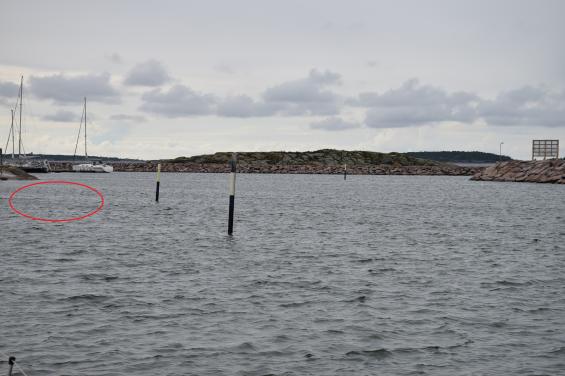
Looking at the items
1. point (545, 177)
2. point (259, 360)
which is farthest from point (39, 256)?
point (545, 177)

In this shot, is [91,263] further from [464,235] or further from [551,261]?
[464,235]

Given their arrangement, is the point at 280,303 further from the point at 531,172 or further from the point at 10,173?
the point at 531,172

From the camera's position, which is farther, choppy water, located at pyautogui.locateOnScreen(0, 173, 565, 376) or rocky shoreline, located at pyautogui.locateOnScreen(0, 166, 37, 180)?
rocky shoreline, located at pyautogui.locateOnScreen(0, 166, 37, 180)

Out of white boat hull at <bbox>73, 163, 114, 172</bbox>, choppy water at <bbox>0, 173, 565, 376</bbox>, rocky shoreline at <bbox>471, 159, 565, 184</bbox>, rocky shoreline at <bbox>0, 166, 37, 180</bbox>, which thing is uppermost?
rocky shoreline at <bbox>471, 159, 565, 184</bbox>

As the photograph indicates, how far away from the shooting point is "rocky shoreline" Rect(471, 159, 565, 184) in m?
131

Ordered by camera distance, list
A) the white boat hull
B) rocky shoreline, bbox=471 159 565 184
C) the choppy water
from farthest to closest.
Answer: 1. the white boat hull
2. rocky shoreline, bbox=471 159 565 184
3. the choppy water

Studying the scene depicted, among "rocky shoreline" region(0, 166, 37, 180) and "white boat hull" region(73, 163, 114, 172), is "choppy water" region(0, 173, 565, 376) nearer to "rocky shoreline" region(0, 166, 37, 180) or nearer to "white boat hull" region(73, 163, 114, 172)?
"rocky shoreline" region(0, 166, 37, 180)

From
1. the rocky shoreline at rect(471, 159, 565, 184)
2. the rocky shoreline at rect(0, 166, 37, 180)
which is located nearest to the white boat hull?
the rocky shoreline at rect(0, 166, 37, 180)

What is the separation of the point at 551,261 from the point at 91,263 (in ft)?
58.1

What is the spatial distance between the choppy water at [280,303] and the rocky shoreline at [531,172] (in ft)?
340

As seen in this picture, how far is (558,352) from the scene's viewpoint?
13234 mm

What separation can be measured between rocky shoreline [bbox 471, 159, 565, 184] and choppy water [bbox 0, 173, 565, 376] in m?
104

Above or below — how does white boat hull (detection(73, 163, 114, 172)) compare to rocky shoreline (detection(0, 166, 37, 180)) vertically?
above

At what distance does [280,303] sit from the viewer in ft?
57.5
